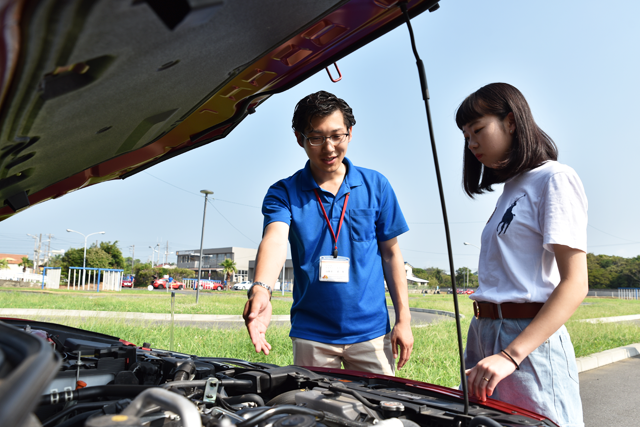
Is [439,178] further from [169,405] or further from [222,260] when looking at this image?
[222,260]

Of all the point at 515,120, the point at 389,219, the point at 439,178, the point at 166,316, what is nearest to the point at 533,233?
the point at 515,120

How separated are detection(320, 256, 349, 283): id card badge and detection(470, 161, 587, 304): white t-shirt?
664 mm

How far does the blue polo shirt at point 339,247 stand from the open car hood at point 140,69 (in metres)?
0.54

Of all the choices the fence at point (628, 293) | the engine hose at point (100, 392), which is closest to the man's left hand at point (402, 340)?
the engine hose at point (100, 392)

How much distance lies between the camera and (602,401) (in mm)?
4047

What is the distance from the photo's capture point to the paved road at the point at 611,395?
3506 millimetres

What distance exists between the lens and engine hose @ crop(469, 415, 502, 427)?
1.00 metres

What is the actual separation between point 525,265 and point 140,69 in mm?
1231

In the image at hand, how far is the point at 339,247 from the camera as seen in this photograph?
2.07m

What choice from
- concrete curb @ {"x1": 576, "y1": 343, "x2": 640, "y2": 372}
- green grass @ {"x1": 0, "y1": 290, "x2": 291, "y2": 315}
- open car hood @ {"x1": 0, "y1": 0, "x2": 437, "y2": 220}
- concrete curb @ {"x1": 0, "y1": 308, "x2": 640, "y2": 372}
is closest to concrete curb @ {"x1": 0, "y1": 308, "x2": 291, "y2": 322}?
concrete curb @ {"x1": 0, "y1": 308, "x2": 640, "y2": 372}

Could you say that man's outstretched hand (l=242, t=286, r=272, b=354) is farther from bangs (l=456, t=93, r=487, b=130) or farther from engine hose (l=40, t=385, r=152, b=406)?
bangs (l=456, t=93, r=487, b=130)

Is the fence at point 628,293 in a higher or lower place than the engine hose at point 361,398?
lower

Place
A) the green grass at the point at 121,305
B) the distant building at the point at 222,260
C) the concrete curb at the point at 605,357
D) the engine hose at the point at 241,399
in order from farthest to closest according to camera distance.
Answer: the distant building at the point at 222,260
the green grass at the point at 121,305
the concrete curb at the point at 605,357
the engine hose at the point at 241,399

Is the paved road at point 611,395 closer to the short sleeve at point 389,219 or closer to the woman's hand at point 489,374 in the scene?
the short sleeve at point 389,219
